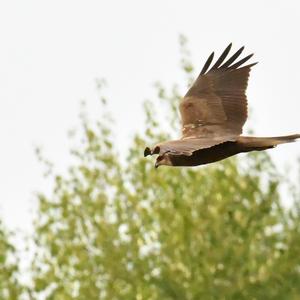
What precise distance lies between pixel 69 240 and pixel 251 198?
2.79 m

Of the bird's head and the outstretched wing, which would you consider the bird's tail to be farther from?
the bird's head

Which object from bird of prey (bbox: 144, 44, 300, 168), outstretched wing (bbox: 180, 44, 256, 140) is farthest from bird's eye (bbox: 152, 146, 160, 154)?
outstretched wing (bbox: 180, 44, 256, 140)

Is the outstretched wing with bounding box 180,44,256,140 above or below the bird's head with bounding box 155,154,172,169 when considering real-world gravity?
above

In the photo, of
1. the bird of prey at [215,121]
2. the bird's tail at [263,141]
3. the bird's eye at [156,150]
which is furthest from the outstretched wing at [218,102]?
the bird's eye at [156,150]

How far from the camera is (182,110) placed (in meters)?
22.1

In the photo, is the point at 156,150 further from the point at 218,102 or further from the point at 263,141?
the point at 218,102

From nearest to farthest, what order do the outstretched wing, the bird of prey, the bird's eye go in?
the bird's eye, the bird of prey, the outstretched wing

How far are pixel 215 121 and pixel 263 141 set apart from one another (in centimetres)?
111

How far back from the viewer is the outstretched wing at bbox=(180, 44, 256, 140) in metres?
21.6

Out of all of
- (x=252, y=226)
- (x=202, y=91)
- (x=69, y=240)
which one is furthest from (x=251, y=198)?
(x=202, y=91)

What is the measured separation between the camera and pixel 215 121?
21.8 metres

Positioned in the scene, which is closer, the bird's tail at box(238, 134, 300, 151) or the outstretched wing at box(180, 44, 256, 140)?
the bird's tail at box(238, 134, 300, 151)

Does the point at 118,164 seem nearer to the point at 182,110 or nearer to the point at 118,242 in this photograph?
the point at 118,242

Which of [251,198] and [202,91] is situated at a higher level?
[202,91]
